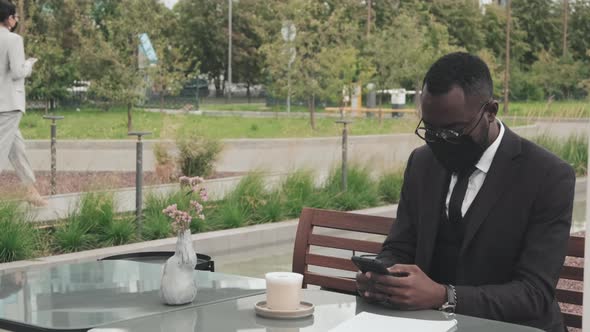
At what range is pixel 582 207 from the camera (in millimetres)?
13859

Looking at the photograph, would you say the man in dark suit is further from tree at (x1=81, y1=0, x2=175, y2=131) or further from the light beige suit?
tree at (x1=81, y1=0, x2=175, y2=131)

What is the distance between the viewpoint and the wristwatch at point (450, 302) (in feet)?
10.9

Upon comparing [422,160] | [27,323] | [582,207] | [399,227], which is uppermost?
[422,160]

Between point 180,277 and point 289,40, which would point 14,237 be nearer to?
point 180,277

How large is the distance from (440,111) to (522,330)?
827mm

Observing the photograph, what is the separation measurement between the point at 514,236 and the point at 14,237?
17.9 feet

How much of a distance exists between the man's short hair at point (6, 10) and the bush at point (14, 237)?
2501 millimetres

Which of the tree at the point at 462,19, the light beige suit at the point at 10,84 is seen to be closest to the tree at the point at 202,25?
the tree at the point at 462,19

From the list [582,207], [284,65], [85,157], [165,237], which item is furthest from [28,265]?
[284,65]

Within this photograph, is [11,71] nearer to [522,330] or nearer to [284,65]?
[522,330]

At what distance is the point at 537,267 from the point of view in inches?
137

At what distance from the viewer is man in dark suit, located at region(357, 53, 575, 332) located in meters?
3.43

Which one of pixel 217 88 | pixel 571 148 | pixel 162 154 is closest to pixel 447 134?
pixel 162 154

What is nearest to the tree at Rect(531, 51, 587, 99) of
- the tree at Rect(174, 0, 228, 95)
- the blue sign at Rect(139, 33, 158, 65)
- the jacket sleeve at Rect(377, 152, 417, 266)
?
the tree at Rect(174, 0, 228, 95)
